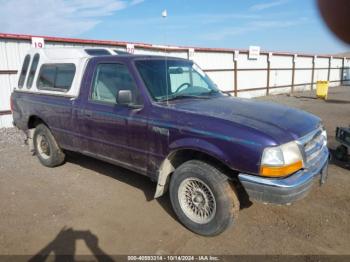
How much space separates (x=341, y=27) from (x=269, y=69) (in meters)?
23.7

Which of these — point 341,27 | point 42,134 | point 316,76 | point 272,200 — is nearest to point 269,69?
point 316,76

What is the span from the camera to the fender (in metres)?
3.33

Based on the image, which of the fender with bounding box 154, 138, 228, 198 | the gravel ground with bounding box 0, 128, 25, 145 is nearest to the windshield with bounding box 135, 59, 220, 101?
the fender with bounding box 154, 138, 228, 198

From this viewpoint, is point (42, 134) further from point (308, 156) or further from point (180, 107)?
point (308, 156)

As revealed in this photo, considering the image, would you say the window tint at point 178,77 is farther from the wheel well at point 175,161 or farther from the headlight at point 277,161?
the headlight at point 277,161

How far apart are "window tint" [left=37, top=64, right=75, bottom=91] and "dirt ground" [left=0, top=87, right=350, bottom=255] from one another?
1.56 meters

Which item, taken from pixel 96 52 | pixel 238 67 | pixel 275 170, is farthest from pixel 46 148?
pixel 238 67

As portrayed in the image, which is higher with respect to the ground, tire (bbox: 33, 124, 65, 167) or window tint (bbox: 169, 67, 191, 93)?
window tint (bbox: 169, 67, 191, 93)

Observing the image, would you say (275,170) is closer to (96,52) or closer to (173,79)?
(173,79)

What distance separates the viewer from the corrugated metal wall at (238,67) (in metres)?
9.95

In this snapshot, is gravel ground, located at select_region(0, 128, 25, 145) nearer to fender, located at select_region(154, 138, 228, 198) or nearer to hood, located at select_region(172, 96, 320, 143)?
fender, located at select_region(154, 138, 228, 198)

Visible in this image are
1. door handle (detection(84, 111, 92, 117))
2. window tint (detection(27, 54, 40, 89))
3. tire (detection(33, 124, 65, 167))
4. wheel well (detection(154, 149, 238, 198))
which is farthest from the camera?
window tint (detection(27, 54, 40, 89))

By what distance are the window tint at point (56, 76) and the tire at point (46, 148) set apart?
79 centimetres

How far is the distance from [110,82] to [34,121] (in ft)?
7.80
